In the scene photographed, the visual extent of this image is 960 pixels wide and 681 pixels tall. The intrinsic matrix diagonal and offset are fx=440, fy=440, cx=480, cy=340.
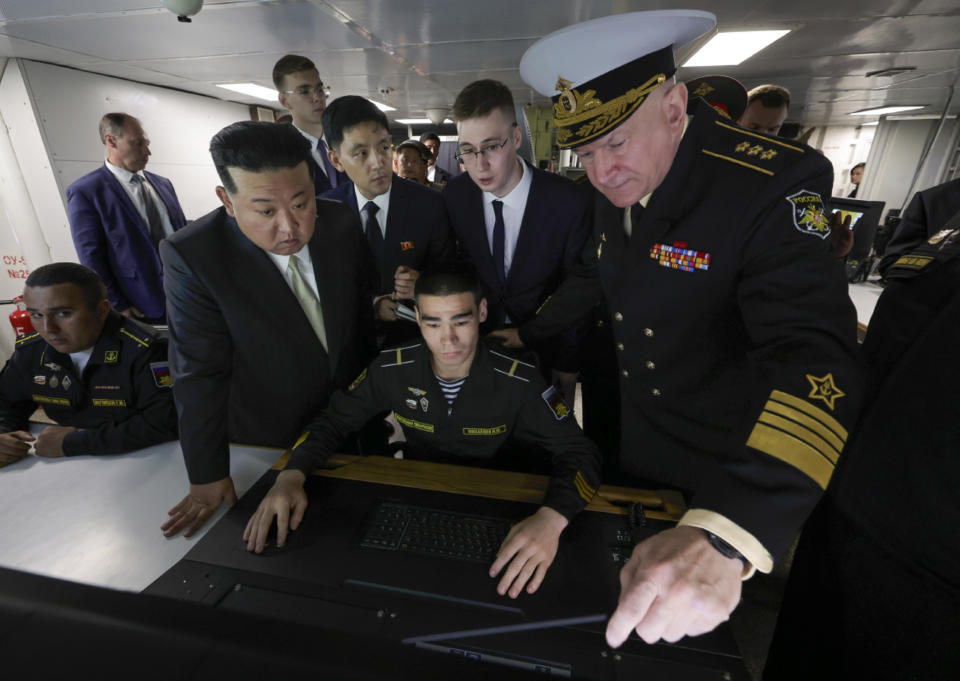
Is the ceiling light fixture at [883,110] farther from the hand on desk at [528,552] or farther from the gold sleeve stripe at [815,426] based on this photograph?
the hand on desk at [528,552]

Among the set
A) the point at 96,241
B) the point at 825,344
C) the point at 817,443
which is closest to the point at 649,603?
the point at 817,443

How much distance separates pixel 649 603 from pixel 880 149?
11568 mm

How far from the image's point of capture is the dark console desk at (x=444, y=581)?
0.73m

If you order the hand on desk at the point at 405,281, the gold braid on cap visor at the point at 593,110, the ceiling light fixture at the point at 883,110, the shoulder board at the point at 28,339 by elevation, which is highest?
the ceiling light fixture at the point at 883,110

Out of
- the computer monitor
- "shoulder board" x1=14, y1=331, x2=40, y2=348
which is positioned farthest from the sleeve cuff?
the computer monitor

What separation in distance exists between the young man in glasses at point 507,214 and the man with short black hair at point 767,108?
1.39m

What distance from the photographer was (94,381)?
1.54 m

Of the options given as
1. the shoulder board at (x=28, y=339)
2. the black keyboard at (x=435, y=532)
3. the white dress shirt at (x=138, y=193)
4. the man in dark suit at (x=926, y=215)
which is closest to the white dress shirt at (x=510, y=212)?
the black keyboard at (x=435, y=532)

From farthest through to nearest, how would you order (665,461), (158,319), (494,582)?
1. (158,319)
2. (665,461)
3. (494,582)

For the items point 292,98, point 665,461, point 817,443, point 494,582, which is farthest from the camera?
point 292,98

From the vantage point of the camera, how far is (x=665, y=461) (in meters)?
1.24

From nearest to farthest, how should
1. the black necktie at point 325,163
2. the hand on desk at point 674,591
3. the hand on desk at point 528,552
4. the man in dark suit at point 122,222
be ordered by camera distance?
the hand on desk at point 674,591, the hand on desk at point 528,552, the black necktie at point 325,163, the man in dark suit at point 122,222

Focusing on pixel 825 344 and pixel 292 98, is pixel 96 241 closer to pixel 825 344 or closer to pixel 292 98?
pixel 292 98

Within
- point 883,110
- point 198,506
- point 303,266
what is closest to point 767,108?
point 303,266
